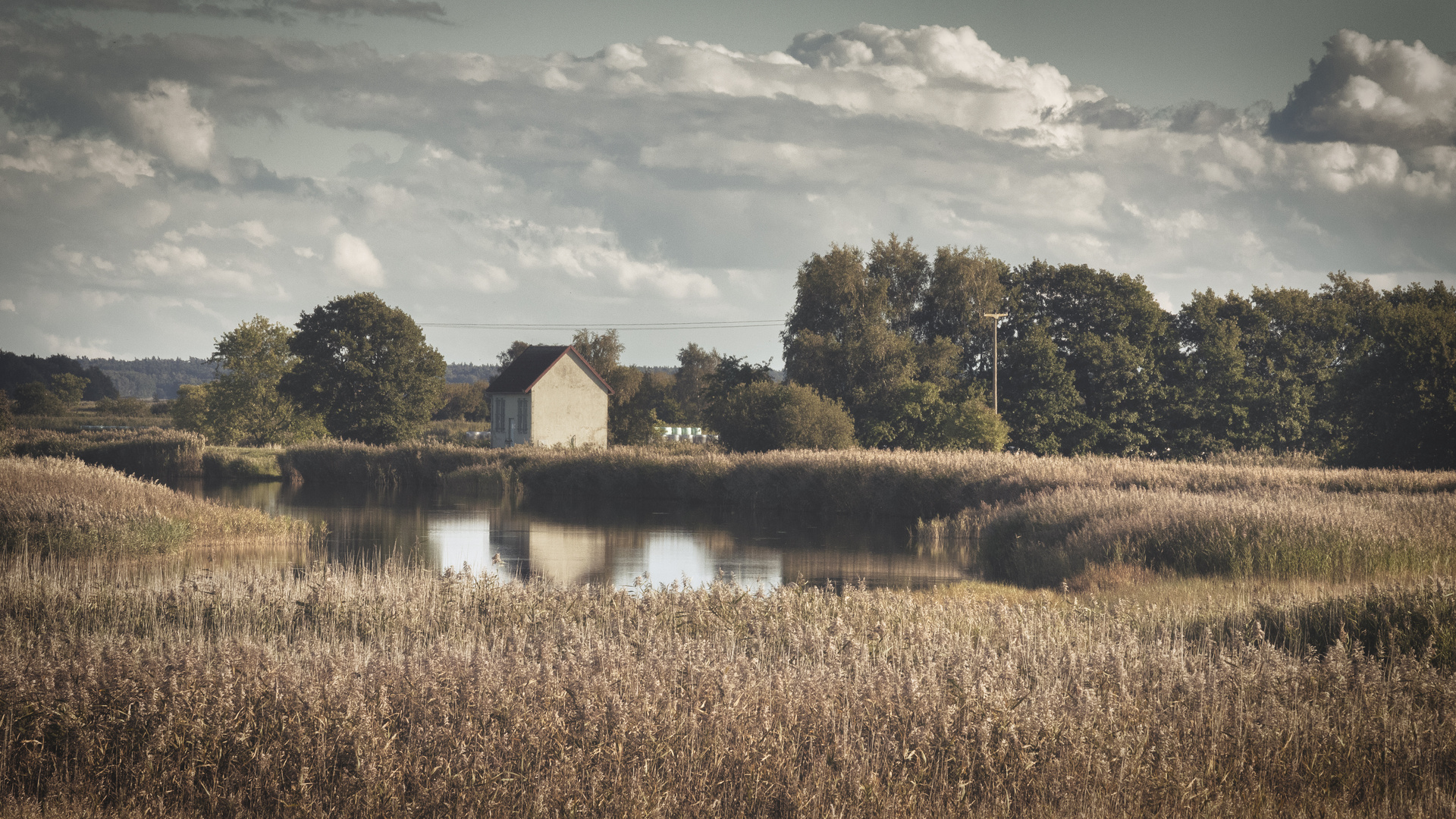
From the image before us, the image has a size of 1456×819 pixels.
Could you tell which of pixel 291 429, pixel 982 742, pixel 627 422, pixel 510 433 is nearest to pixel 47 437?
pixel 291 429

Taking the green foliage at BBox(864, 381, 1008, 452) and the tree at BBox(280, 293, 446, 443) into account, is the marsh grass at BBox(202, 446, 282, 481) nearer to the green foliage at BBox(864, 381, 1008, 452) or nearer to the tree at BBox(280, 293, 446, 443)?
the tree at BBox(280, 293, 446, 443)

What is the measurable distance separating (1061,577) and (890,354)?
33670 mm

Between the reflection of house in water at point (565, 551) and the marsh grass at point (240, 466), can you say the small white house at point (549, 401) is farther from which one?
the reflection of house in water at point (565, 551)

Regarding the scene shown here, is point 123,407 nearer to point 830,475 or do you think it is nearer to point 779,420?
point 779,420

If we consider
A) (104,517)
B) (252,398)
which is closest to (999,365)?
(104,517)

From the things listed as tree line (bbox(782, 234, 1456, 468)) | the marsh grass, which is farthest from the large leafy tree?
the marsh grass

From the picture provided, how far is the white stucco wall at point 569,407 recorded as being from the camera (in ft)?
194

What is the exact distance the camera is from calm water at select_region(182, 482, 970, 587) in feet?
68.4

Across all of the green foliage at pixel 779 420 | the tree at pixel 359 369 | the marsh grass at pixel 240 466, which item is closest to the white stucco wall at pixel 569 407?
the tree at pixel 359 369

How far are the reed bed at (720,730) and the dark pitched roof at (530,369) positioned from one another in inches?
1986

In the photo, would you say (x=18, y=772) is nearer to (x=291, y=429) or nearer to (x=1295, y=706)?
(x=1295, y=706)

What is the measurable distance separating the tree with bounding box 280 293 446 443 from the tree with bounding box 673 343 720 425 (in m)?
45.3

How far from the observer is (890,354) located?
5116 centimetres

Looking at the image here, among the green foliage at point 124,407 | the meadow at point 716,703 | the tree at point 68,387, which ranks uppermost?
the tree at point 68,387
